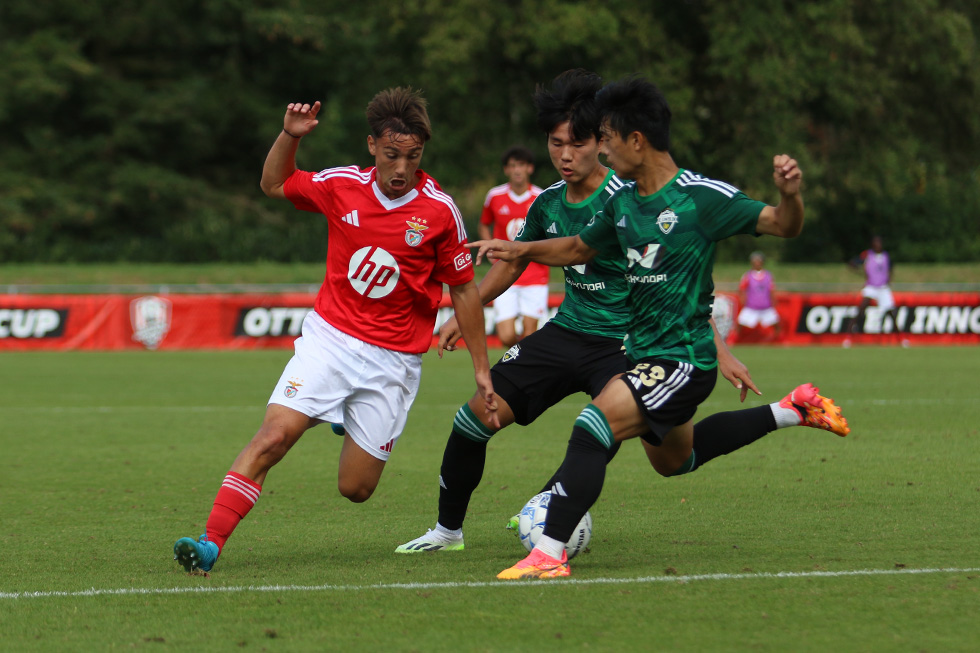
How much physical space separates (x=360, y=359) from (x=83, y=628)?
6.26 ft

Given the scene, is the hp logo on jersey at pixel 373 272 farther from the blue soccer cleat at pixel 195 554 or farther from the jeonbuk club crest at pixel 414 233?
the blue soccer cleat at pixel 195 554

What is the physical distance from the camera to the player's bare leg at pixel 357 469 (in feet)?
19.6

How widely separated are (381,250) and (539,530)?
4.96ft

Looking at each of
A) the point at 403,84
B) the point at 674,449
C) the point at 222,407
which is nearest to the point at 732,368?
the point at 674,449

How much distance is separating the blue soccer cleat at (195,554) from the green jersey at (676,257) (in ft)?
6.72

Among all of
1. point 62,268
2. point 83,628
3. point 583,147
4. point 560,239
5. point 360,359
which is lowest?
point 62,268

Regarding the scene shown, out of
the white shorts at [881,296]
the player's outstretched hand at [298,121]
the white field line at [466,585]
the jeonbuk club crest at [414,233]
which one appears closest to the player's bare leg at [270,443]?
the white field line at [466,585]

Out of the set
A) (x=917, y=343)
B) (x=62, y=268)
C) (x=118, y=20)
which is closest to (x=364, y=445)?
(x=917, y=343)

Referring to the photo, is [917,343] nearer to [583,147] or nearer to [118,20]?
[583,147]

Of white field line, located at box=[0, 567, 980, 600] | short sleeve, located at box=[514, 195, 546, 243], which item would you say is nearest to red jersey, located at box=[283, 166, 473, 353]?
short sleeve, located at box=[514, 195, 546, 243]

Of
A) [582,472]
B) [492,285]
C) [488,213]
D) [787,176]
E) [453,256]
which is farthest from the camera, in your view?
[488,213]

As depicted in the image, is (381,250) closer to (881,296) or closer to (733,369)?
(733,369)

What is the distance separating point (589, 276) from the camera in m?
6.45

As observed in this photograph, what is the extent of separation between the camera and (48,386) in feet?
54.0
